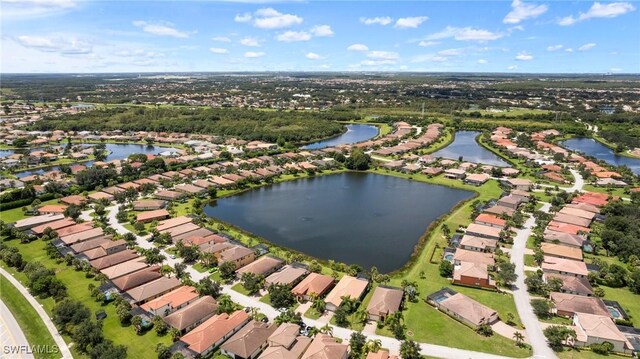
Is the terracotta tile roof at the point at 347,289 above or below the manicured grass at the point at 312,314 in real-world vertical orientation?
above

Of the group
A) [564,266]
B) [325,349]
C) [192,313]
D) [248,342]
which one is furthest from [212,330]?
[564,266]

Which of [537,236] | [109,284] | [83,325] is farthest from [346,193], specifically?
[83,325]

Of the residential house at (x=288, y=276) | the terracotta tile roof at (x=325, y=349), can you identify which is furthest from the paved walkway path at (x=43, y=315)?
the terracotta tile roof at (x=325, y=349)

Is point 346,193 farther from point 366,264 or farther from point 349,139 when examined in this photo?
point 349,139

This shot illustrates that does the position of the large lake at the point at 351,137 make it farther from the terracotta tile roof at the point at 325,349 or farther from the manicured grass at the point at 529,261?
the terracotta tile roof at the point at 325,349

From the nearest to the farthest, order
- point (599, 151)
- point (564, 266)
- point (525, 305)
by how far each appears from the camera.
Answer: point (525, 305)
point (564, 266)
point (599, 151)

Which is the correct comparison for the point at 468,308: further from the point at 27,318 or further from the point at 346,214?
the point at 27,318
